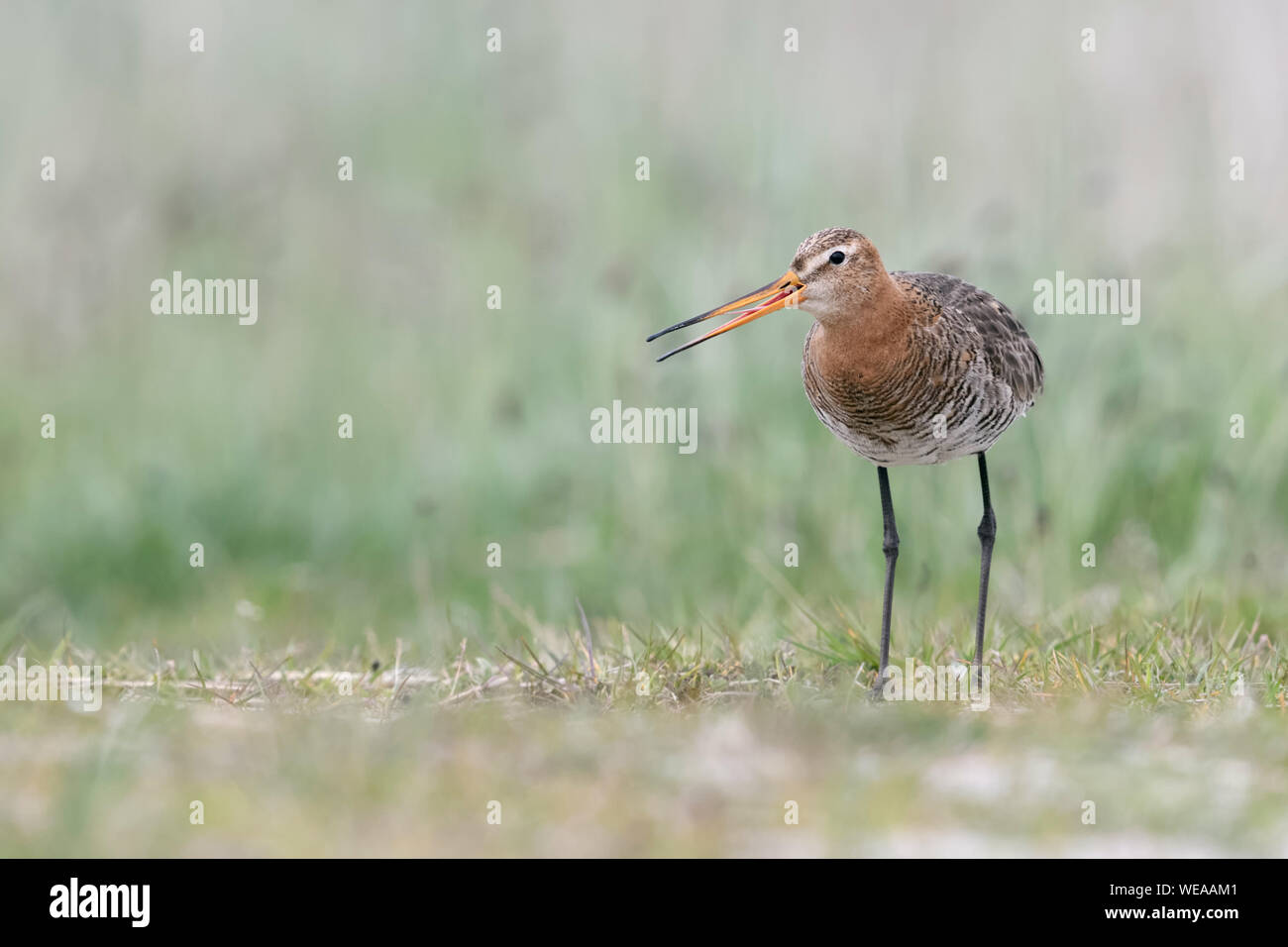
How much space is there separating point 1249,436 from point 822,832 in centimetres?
558

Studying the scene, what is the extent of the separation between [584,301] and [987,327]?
13.9 feet

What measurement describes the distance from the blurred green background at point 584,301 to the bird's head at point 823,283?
1.53 metres

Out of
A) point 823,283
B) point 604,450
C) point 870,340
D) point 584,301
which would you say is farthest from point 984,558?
point 584,301

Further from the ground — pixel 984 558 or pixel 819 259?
pixel 819 259

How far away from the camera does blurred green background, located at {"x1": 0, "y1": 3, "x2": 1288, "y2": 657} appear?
8.60 metres

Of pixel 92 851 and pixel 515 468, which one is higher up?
pixel 515 468

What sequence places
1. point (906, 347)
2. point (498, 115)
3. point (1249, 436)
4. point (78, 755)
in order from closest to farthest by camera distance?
1. point (78, 755)
2. point (906, 347)
3. point (1249, 436)
4. point (498, 115)

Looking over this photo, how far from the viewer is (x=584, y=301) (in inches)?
412

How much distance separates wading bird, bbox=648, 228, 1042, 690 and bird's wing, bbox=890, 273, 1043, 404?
2 cm

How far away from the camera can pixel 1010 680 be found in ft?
18.9

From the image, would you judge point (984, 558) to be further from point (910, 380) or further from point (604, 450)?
point (604, 450)

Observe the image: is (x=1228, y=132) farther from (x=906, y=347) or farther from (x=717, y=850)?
(x=717, y=850)

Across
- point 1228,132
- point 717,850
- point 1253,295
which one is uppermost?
point 1228,132

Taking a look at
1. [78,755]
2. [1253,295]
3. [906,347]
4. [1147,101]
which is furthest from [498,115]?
[78,755]
